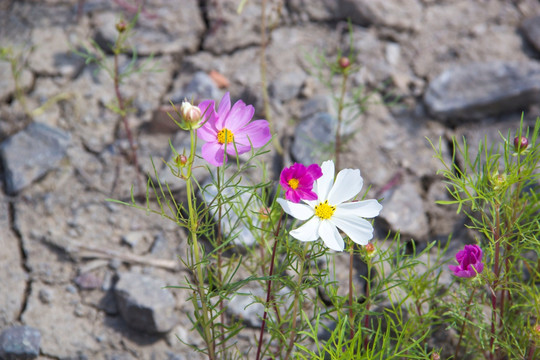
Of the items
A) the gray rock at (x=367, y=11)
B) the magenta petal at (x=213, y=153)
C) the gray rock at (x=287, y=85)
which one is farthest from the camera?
the gray rock at (x=367, y=11)

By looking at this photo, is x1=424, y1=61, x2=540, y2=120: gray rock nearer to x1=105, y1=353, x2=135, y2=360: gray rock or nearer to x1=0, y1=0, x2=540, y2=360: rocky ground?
x1=0, y1=0, x2=540, y2=360: rocky ground

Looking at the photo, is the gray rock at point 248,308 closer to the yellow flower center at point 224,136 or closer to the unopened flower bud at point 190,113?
the yellow flower center at point 224,136

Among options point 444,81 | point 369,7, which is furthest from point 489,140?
point 369,7

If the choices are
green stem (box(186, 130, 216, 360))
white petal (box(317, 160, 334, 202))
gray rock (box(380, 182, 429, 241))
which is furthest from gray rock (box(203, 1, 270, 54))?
white petal (box(317, 160, 334, 202))

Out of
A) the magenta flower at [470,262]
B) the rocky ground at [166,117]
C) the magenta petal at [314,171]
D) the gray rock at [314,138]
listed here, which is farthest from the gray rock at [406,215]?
the magenta petal at [314,171]

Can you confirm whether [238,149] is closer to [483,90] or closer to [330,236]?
Result: [330,236]

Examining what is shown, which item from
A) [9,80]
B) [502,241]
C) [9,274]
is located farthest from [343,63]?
[9,80]
